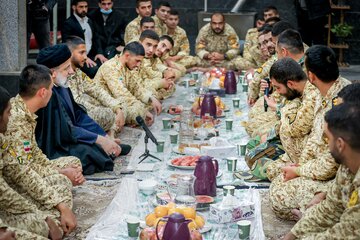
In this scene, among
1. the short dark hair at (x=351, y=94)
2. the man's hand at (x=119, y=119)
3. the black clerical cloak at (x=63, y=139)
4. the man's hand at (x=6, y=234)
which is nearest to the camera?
the man's hand at (x=6, y=234)

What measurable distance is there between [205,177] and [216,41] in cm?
689

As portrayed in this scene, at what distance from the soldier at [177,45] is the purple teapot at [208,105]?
3.54 metres

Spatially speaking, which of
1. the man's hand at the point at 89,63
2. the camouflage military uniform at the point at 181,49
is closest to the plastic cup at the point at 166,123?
the man's hand at the point at 89,63

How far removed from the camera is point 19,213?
13.5ft

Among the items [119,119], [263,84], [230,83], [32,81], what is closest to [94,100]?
[119,119]

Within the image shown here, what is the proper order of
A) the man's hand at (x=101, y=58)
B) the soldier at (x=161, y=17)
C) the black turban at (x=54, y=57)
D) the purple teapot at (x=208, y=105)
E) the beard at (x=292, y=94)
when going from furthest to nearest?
the soldier at (x=161, y=17)
the man's hand at (x=101, y=58)
the purple teapot at (x=208, y=105)
the black turban at (x=54, y=57)
the beard at (x=292, y=94)

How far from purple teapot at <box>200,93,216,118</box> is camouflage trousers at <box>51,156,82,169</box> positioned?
1.98 metres

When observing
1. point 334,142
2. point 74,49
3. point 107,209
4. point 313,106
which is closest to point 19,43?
point 74,49

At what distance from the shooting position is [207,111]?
7121 mm

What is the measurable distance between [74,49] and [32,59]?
496 cm

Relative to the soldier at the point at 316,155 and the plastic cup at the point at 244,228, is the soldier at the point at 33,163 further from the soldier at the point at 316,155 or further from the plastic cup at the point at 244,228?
the soldier at the point at 316,155

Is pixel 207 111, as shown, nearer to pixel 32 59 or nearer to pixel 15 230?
pixel 15 230

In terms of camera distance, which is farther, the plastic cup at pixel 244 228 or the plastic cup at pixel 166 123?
the plastic cup at pixel 166 123

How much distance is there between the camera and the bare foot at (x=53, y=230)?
13.9ft
